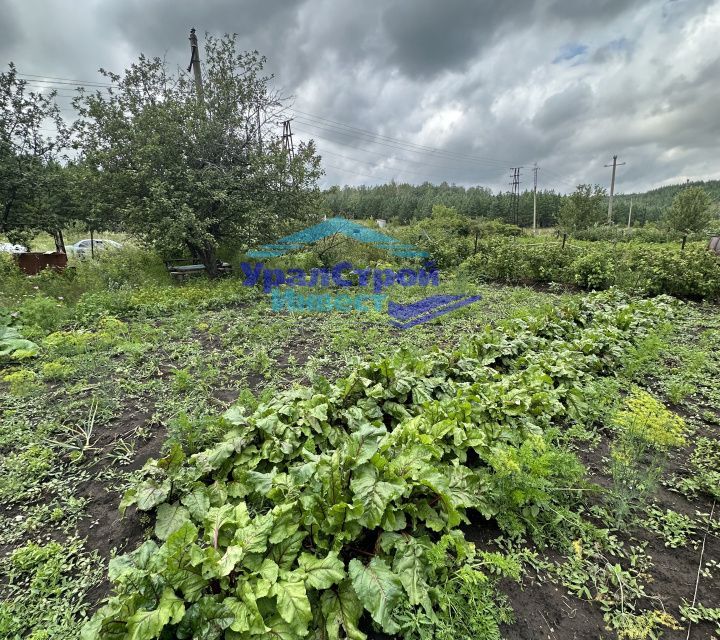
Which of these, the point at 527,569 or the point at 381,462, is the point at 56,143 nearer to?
the point at 381,462

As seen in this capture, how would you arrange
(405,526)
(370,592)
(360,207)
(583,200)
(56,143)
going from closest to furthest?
(370,592), (405,526), (56,143), (583,200), (360,207)

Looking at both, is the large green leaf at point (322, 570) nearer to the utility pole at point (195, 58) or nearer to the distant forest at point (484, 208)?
the utility pole at point (195, 58)

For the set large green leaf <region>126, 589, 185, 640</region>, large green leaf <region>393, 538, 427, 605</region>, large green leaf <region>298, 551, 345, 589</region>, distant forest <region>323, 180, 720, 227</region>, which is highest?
distant forest <region>323, 180, 720, 227</region>

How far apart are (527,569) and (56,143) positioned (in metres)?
13.6

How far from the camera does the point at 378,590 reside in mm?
1455

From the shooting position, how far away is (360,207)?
55.5m

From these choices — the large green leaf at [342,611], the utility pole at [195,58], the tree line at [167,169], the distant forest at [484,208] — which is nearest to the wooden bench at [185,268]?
the tree line at [167,169]

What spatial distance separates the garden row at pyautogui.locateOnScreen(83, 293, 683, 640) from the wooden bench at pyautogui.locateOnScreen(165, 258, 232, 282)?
8344mm

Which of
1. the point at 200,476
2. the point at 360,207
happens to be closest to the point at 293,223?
the point at 200,476

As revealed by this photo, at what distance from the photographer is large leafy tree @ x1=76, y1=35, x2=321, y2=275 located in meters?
8.17

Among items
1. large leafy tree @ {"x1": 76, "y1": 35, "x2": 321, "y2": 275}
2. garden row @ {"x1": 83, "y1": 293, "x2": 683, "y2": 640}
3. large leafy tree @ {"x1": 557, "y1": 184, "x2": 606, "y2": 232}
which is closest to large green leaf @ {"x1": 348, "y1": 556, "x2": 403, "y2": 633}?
garden row @ {"x1": 83, "y1": 293, "x2": 683, "y2": 640}

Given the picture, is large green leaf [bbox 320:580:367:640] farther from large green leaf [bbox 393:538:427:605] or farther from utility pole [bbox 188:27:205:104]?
utility pole [bbox 188:27:205:104]

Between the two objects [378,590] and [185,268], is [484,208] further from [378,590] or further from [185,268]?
[378,590]

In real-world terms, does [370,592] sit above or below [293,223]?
below
